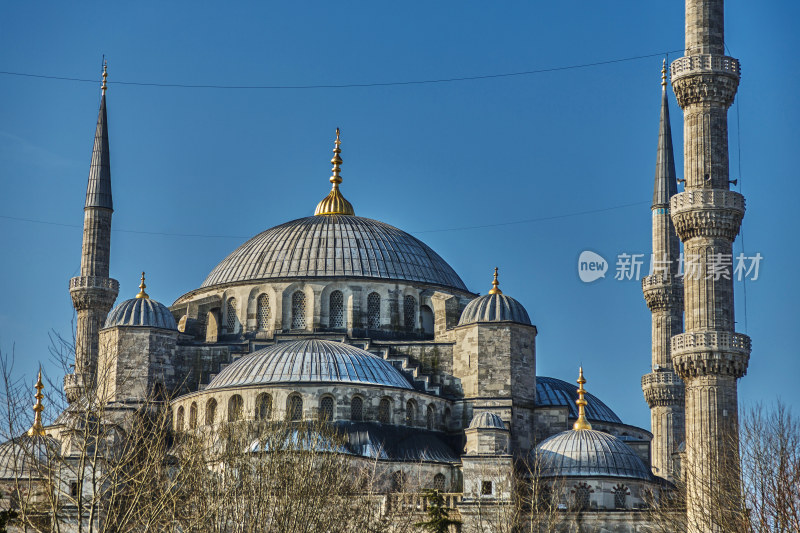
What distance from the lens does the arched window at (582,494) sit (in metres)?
39.8

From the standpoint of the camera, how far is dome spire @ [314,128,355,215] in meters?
54.0

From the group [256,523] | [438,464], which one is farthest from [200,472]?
[438,464]

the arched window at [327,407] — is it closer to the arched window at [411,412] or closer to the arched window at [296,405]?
the arched window at [296,405]

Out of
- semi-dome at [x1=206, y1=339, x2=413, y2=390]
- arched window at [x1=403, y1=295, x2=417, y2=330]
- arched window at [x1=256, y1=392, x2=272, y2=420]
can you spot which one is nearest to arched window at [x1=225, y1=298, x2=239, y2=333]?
arched window at [x1=403, y1=295, x2=417, y2=330]

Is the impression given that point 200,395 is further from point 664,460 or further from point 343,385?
point 664,460

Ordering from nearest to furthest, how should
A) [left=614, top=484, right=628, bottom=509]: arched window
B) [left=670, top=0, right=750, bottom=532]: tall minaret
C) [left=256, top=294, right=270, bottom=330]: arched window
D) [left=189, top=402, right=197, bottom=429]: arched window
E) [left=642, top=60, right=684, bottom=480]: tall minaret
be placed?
[left=670, top=0, right=750, bottom=532]: tall minaret → [left=614, top=484, right=628, bottom=509]: arched window → [left=189, top=402, right=197, bottom=429]: arched window → [left=642, top=60, right=684, bottom=480]: tall minaret → [left=256, top=294, right=270, bottom=330]: arched window

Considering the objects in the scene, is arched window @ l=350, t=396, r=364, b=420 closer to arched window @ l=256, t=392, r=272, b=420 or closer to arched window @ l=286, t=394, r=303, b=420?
arched window @ l=286, t=394, r=303, b=420

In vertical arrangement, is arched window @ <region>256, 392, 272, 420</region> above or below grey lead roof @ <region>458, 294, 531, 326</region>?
below

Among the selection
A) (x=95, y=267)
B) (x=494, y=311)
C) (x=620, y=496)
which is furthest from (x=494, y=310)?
(x=95, y=267)

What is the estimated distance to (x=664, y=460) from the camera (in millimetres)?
47500

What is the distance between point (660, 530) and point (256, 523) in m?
11.8

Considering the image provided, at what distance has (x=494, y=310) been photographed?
4516 centimetres

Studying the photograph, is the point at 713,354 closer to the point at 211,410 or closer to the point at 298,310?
the point at 211,410

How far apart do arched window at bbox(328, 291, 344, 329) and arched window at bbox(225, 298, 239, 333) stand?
2.92m
